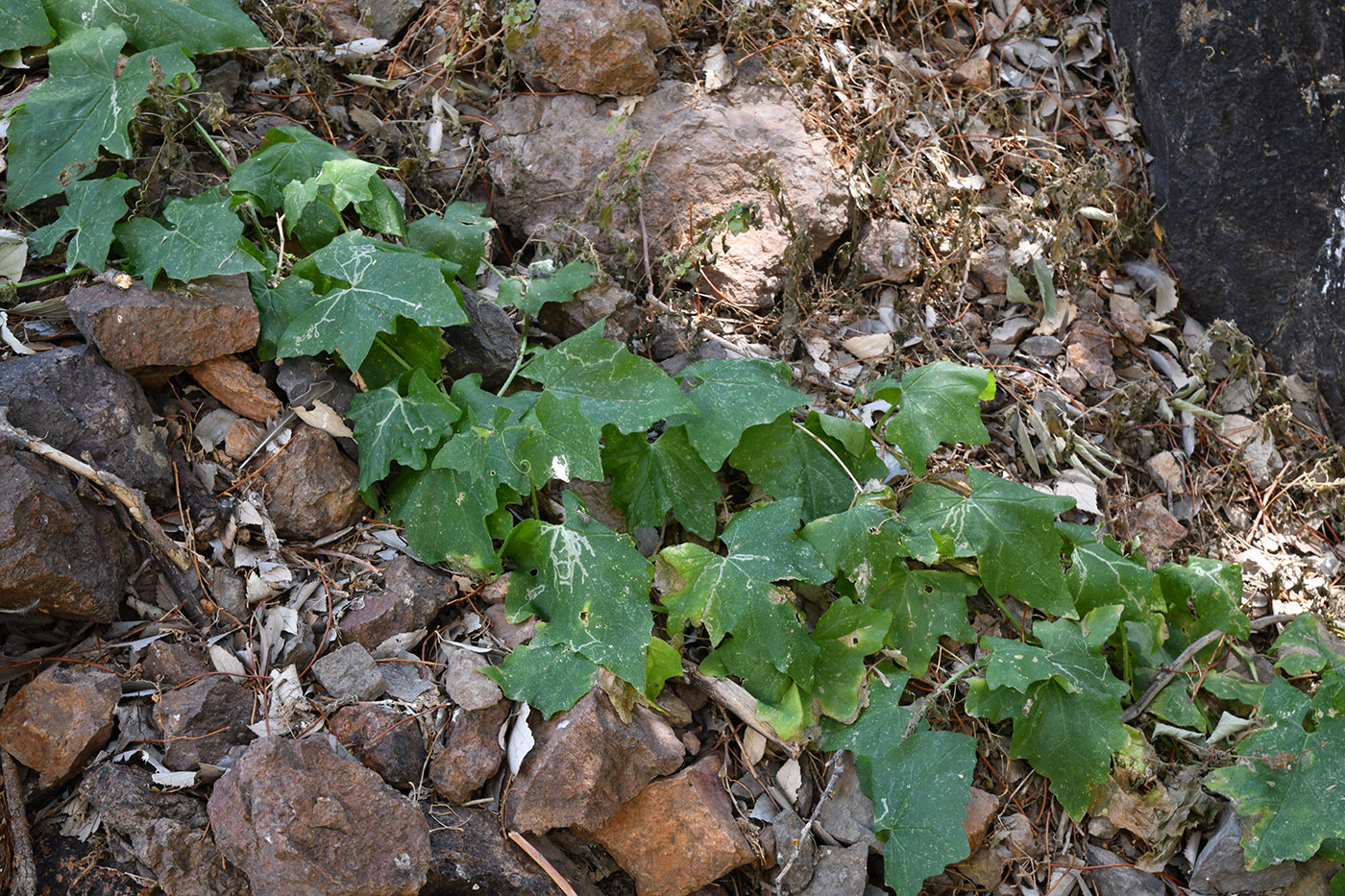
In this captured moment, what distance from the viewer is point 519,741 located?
2164 mm

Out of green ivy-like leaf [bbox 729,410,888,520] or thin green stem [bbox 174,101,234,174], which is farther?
thin green stem [bbox 174,101,234,174]

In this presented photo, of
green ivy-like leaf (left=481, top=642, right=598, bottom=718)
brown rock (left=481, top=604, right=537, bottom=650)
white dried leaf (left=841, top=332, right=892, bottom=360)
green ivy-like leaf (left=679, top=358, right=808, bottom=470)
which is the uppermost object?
green ivy-like leaf (left=679, top=358, right=808, bottom=470)

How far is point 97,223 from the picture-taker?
2.42m

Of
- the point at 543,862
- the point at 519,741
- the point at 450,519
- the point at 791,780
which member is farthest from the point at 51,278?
the point at 791,780

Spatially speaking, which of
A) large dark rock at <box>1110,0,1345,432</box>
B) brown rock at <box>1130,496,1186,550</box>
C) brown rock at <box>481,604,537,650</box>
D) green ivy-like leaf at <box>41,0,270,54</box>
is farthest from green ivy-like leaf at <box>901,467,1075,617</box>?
green ivy-like leaf at <box>41,0,270,54</box>

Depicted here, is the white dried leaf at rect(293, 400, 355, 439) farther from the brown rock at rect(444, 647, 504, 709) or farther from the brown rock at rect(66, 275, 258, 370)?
the brown rock at rect(444, 647, 504, 709)

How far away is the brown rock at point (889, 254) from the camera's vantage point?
3.27 m

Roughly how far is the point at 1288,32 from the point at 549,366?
283 centimetres

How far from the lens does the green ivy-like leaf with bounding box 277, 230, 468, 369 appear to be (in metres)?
2.34

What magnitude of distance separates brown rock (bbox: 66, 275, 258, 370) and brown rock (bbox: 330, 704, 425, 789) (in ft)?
3.29

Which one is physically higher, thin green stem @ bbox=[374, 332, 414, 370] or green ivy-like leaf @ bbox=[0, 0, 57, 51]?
green ivy-like leaf @ bbox=[0, 0, 57, 51]

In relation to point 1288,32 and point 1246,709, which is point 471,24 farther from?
point 1246,709

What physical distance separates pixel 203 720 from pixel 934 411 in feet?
6.39

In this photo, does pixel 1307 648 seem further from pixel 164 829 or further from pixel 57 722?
pixel 57 722
